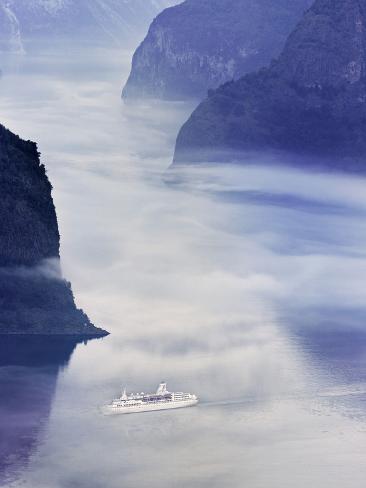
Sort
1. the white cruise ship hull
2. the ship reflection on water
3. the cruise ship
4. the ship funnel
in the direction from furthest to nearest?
1. the ship funnel
2. the cruise ship
3. the white cruise ship hull
4. the ship reflection on water

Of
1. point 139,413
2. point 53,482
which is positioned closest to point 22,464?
point 53,482

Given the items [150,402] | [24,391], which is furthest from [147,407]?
[24,391]

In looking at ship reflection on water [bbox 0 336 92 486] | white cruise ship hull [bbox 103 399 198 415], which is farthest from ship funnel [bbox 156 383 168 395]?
ship reflection on water [bbox 0 336 92 486]

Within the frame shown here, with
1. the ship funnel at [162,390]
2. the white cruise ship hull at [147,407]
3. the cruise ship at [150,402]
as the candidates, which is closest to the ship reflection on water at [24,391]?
the white cruise ship hull at [147,407]

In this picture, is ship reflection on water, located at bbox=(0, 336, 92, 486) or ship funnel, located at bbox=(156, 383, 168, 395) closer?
ship reflection on water, located at bbox=(0, 336, 92, 486)

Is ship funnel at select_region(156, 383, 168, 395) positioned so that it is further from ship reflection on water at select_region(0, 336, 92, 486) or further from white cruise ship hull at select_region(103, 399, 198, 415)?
ship reflection on water at select_region(0, 336, 92, 486)

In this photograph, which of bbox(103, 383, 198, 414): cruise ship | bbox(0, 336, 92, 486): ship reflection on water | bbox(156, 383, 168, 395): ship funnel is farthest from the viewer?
bbox(156, 383, 168, 395): ship funnel

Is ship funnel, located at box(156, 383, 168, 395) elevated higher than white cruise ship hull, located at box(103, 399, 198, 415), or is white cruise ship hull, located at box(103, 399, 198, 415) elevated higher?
ship funnel, located at box(156, 383, 168, 395)
